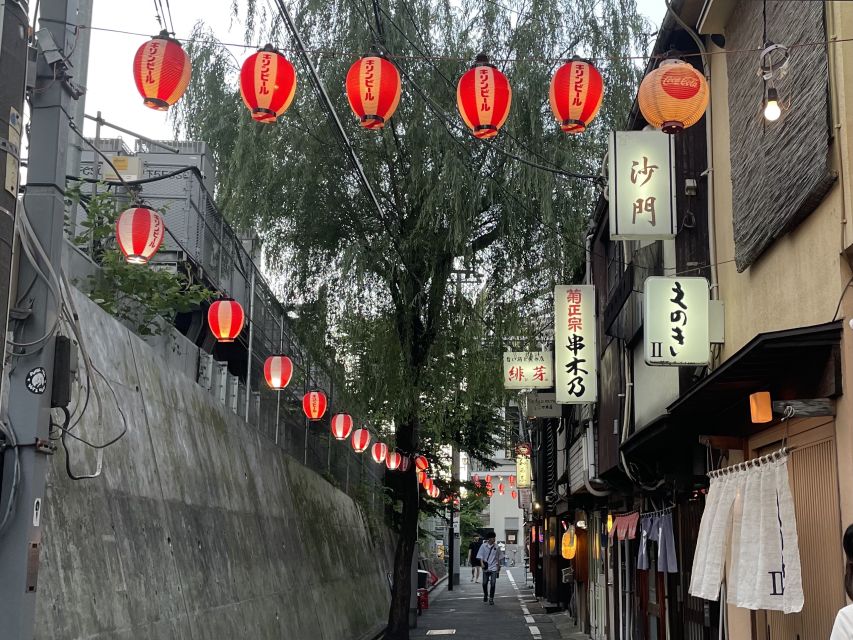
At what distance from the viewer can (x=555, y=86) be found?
11.4m

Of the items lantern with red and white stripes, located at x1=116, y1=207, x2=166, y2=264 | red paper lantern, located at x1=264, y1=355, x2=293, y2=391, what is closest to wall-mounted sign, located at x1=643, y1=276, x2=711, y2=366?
lantern with red and white stripes, located at x1=116, y1=207, x2=166, y2=264

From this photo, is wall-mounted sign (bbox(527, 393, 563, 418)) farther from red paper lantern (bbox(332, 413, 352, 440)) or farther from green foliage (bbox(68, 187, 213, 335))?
green foliage (bbox(68, 187, 213, 335))

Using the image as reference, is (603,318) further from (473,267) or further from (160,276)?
(160,276)

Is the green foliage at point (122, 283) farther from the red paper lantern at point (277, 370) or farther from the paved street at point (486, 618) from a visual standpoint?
the paved street at point (486, 618)

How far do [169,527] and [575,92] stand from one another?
762 centimetres

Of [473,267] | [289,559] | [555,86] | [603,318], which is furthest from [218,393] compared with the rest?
[555,86]

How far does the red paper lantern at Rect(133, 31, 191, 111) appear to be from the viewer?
9.97m

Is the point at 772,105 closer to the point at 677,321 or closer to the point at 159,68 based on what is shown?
the point at 677,321

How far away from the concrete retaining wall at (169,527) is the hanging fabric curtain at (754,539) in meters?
6.13

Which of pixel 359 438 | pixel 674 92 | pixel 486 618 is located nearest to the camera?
pixel 674 92

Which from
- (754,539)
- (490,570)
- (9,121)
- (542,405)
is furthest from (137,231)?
(490,570)

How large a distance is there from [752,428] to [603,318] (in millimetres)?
→ 10745

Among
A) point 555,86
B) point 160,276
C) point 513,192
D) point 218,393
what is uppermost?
point 513,192

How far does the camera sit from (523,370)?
21.3m
